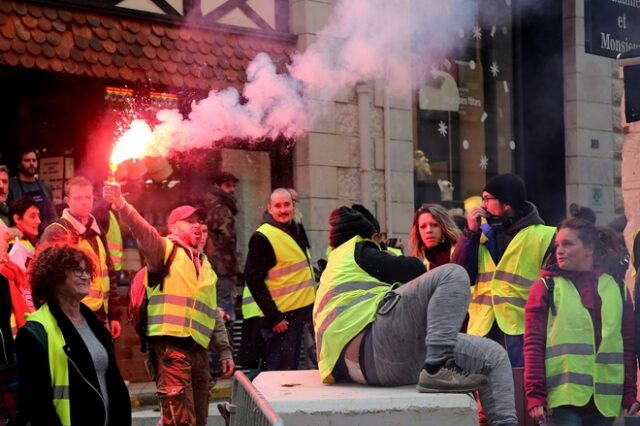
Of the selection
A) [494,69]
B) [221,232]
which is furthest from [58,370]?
[494,69]

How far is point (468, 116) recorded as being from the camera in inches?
671

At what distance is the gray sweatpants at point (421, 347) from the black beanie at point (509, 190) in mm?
1602

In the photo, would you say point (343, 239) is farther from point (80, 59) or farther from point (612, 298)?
point (80, 59)

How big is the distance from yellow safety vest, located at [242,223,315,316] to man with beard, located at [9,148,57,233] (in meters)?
1.92

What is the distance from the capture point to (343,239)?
701 cm

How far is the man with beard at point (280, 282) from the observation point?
10359 millimetres

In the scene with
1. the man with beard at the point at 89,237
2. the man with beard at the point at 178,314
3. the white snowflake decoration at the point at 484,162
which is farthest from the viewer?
the white snowflake decoration at the point at 484,162

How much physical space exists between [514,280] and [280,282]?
2.97m

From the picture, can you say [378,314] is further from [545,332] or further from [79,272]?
[79,272]

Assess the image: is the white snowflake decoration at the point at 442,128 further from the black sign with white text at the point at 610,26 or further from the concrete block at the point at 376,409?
the concrete block at the point at 376,409

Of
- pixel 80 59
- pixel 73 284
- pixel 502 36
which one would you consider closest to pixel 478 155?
pixel 502 36

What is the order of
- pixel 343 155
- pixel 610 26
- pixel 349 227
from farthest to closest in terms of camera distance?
1. pixel 343 155
2. pixel 610 26
3. pixel 349 227

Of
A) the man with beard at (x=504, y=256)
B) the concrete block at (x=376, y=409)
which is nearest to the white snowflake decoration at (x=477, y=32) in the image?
the man with beard at (x=504, y=256)

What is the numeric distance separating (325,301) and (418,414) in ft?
3.05
